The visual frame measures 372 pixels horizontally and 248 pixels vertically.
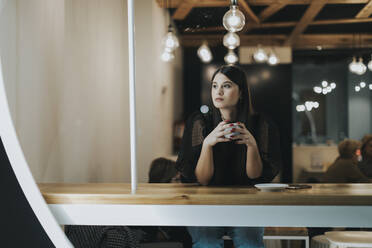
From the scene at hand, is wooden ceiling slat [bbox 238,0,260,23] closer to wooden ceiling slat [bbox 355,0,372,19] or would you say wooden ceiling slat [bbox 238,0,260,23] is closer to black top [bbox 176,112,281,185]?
wooden ceiling slat [bbox 355,0,372,19]

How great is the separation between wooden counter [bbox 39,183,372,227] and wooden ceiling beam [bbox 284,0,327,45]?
328 cm

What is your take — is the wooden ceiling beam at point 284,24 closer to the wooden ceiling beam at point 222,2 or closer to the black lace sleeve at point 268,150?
the wooden ceiling beam at point 222,2

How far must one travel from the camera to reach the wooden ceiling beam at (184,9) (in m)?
4.83

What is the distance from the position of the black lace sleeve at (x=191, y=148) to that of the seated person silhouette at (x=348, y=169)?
177 centimetres

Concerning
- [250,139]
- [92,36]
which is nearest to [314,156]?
[92,36]

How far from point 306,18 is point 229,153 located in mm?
3758

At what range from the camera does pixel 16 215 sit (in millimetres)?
2369

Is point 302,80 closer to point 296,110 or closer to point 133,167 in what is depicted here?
point 296,110

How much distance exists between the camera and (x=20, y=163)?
2258 mm

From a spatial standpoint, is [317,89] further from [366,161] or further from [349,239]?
[349,239]

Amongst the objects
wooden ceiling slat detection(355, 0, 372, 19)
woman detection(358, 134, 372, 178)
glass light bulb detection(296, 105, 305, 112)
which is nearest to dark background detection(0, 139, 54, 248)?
woman detection(358, 134, 372, 178)

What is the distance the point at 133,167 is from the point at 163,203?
25cm

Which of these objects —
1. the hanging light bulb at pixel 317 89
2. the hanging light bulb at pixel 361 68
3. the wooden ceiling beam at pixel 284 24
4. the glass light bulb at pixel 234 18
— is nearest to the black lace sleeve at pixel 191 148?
the glass light bulb at pixel 234 18

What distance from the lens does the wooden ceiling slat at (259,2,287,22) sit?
5.39 metres
